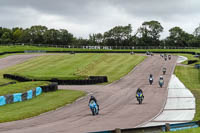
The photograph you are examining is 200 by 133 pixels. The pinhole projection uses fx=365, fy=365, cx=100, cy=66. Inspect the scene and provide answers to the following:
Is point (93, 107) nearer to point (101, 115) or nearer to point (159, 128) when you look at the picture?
point (101, 115)

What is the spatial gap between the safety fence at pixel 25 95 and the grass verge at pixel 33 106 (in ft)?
1.75

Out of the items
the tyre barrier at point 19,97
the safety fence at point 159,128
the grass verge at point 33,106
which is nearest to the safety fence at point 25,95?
the tyre barrier at point 19,97

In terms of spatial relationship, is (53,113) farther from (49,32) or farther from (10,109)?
(49,32)

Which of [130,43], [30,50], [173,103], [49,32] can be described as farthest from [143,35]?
[173,103]


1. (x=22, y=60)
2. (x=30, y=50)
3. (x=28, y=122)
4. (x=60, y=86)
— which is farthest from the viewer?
(x=30, y=50)

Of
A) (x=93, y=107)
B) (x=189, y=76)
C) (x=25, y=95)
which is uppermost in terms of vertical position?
(x=93, y=107)

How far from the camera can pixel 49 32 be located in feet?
525

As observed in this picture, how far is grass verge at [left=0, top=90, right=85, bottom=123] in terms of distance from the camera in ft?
78.1

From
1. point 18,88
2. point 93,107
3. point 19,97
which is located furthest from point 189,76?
point 93,107

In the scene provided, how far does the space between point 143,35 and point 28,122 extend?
148m

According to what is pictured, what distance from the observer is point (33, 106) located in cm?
2839

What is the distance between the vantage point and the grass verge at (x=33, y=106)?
2380 cm

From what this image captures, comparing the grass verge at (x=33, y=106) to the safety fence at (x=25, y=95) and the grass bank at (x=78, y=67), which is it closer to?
the safety fence at (x=25, y=95)

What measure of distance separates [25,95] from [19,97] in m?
1.12
